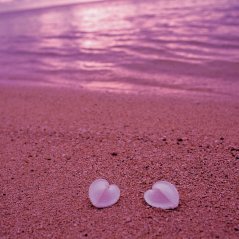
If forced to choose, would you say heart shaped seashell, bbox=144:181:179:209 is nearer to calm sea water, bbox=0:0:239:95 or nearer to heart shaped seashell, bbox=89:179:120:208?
heart shaped seashell, bbox=89:179:120:208

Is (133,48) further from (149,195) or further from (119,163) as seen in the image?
(149,195)

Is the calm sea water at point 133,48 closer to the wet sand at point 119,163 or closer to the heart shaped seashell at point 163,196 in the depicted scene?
the wet sand at point 119,163

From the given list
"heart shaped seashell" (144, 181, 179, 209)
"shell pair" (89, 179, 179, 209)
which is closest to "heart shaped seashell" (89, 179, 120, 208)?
"shell pair" (89, 179, 179, 209)

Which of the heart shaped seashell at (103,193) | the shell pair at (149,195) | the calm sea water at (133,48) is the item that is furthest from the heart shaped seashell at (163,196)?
the calm sea water at (133,48)

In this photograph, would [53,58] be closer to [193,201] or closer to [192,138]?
[192,138]

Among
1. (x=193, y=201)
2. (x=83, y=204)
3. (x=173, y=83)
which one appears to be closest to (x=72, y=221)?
(x=83, y=204)

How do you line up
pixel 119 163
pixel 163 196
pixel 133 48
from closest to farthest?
pixel 163 196 < pixel 119 163 < pixel 133 48

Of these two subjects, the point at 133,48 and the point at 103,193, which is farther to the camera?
the point at 133,48

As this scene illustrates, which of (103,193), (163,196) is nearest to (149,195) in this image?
(163,196)
